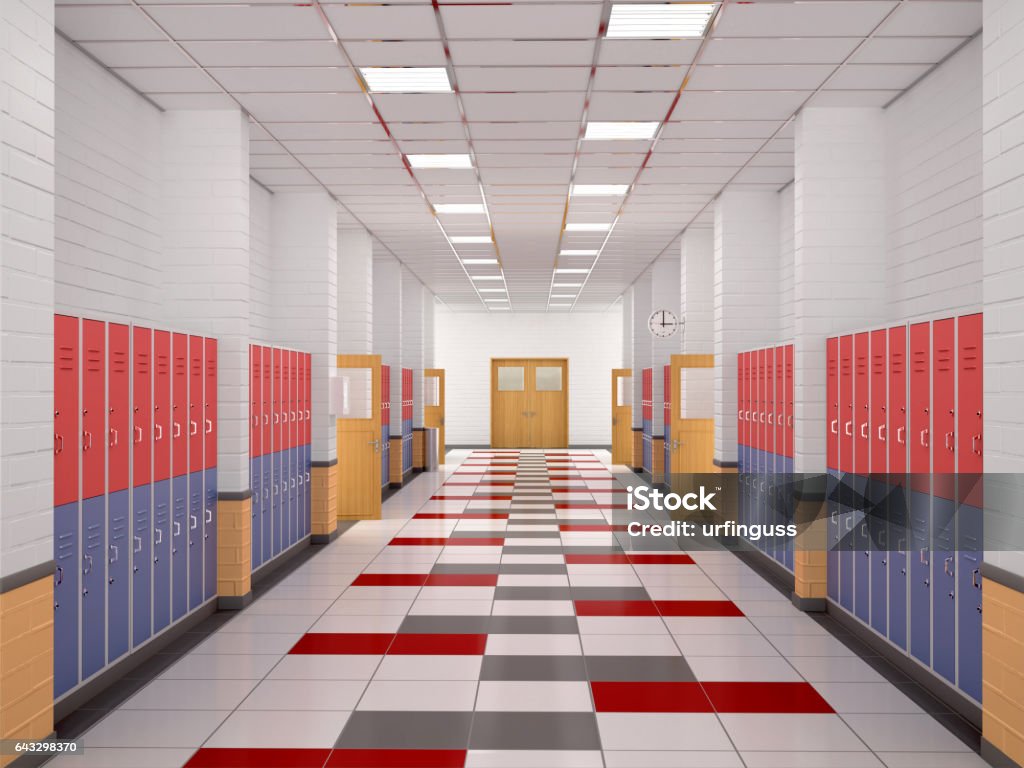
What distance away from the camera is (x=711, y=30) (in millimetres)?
3682

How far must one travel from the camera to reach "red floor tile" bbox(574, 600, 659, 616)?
4492 millimetres

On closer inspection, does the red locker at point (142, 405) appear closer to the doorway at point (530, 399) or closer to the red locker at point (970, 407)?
the red locker at point (970, 407)

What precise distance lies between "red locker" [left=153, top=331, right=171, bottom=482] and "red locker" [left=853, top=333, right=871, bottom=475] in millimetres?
3578

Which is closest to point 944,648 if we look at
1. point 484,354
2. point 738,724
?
point 738,724

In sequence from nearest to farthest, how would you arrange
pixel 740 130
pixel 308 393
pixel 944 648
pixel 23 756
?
pixel 23 756, pixel 944 648, pixel 740 130, pixel 308 393

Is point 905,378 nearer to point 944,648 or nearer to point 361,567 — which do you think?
point 944,648

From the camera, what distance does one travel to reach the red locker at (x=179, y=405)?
401 centimetres

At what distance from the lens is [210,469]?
4520 millimetres

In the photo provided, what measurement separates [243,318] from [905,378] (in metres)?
3.68

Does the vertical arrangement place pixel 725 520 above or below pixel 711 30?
below

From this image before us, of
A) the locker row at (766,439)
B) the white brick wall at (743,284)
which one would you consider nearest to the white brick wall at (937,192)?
the locker row at (766,439)

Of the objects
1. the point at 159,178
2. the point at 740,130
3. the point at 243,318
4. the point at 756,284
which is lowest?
the point at 243,318

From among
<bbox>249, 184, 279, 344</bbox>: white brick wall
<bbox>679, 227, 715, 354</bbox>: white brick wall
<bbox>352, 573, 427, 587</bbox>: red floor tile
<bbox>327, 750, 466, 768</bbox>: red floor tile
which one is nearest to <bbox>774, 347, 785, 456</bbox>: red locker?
<bbox>352, 573, 427, 587</bbox>: red floor tile

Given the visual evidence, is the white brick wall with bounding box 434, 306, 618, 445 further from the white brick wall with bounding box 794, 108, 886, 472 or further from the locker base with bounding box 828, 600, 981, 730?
the locker base with bounding box 828, 600, 981, 730
